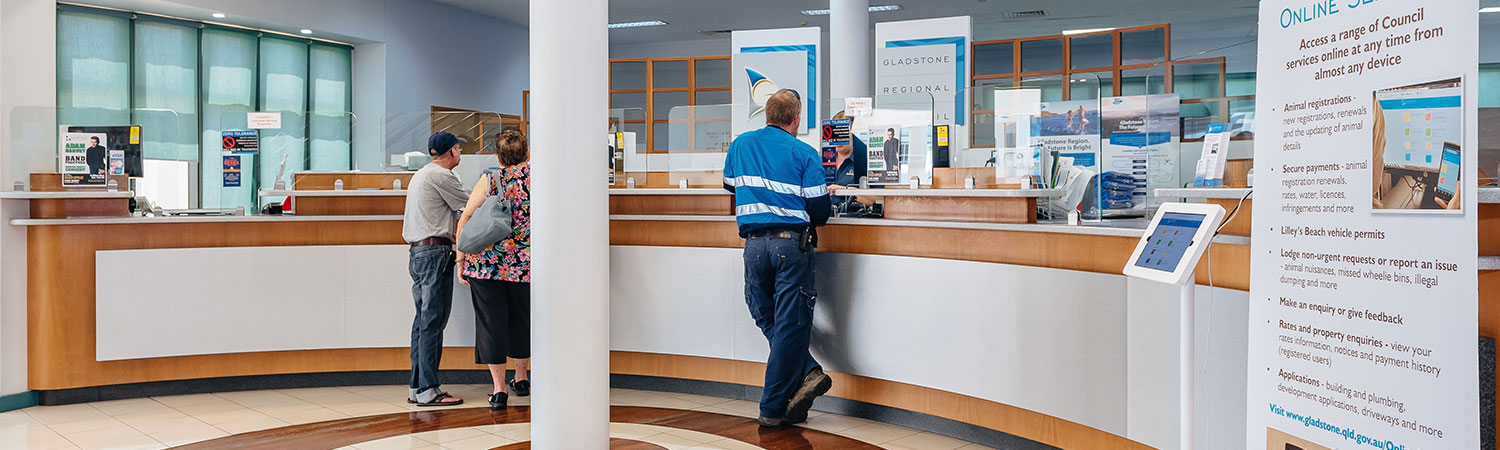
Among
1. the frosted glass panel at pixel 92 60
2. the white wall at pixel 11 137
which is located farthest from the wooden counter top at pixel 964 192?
the frosted glass panel at pixel 92 60

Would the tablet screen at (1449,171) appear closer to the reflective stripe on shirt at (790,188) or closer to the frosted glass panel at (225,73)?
the reflective stripe on shirt at (790,188)

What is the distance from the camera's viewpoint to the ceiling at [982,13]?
1270 centimetres

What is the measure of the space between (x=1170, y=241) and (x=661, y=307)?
10.3 feet

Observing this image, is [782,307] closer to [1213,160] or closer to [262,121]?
[1213,160]

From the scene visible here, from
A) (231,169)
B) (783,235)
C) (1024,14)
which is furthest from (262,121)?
(1024,14)

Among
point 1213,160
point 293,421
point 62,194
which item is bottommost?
point 293,421

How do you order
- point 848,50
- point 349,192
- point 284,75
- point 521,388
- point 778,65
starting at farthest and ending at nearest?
point 284,75 < point 848,50 < point 778,65 < point 349,192 < point 521,388

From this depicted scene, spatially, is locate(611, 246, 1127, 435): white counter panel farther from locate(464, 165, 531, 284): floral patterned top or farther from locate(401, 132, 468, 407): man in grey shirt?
locate(401, 132, 468, 407): man in grey shirt

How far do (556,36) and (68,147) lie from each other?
10.5 ft

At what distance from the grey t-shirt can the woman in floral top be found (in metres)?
0.09

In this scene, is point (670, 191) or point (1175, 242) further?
point (670, 191)

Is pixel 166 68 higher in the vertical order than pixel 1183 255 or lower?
higher

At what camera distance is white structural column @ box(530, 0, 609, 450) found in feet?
11.7

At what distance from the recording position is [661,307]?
522 cm
